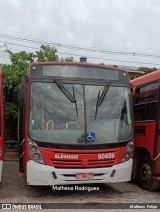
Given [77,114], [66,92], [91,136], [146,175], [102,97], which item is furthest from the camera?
[146,175]

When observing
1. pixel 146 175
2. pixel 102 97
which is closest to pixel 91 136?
pixel 102 97

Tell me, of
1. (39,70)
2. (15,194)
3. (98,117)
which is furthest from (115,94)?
(15,194)

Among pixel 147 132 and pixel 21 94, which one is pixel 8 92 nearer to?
pixel 21 94

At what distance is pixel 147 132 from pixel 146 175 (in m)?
1.08

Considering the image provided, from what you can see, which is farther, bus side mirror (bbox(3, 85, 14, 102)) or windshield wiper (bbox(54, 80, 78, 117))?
bus side mirror (bbox(3, 85, 14, 102))

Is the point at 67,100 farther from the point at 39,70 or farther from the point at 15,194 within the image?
the point at 15,194

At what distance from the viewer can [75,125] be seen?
768 centimetres

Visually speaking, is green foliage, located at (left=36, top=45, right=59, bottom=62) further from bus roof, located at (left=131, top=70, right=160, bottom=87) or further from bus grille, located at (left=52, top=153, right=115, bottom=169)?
bus grille, located at (left=52, top=153, right=115, bottom=169)

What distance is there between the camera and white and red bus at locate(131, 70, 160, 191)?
8359 millimetres

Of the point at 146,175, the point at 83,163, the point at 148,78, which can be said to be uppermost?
the point at 148,78

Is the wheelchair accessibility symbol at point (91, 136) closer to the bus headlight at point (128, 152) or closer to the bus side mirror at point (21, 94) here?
the bus headlight at point (128, 152)

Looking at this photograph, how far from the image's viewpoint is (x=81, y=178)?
7.48m

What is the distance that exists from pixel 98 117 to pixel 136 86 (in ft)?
8.48

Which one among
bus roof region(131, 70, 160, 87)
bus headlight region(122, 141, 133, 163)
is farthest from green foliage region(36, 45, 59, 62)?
bus headlight region(122, 141, 133, 163)
